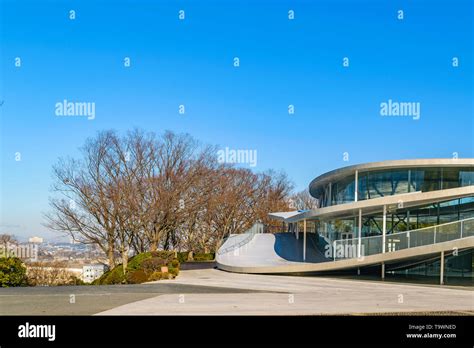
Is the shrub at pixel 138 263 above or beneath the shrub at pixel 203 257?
above

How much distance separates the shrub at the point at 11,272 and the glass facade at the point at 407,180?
1867 centimetres

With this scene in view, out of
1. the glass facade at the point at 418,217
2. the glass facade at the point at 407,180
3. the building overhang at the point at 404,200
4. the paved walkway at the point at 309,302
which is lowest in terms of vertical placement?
the paved walkway at the point at 309,302

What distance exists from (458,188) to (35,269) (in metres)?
27.2

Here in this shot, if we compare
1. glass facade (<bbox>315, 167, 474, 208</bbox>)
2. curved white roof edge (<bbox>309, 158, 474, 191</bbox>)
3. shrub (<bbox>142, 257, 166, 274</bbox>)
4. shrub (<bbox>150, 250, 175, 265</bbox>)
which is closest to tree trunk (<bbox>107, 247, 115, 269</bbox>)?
shrub (<bbox>150, 250, 175, 265</bbox>)

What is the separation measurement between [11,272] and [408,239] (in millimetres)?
18996

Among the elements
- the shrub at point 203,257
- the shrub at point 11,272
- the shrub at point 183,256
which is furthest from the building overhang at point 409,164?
the shrub at point 203,257

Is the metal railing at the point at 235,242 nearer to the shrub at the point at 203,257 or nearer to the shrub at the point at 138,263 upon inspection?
the shrub at the point at 203,257

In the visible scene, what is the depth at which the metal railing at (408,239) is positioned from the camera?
23641mm

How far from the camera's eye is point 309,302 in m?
15.9

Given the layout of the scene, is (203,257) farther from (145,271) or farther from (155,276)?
(155,276)

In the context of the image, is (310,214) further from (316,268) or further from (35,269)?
(35,269)

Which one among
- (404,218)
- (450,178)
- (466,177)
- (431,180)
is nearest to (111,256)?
(404,218)
